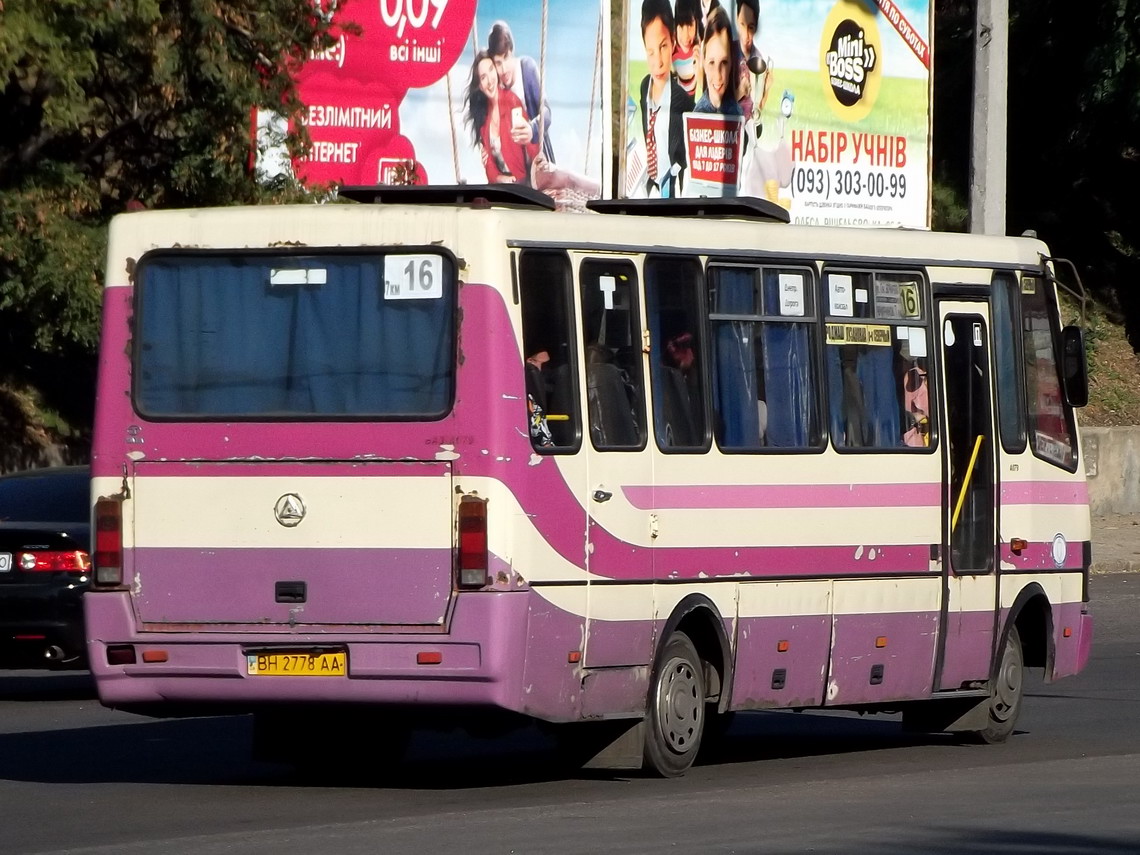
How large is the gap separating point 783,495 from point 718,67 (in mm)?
18489

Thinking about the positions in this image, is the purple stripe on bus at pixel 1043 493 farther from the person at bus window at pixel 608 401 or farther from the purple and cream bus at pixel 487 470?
the person at bus window at pixel 608 401

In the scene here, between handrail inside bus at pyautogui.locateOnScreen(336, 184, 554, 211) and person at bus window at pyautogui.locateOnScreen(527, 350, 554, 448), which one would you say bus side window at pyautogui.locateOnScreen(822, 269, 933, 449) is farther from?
person at bus window at pyautogui.locateOnScreen(527, 350, 554, 448)

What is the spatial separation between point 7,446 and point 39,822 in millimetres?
17296

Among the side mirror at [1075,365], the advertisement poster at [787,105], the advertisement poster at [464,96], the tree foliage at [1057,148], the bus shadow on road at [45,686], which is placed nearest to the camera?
the side mirror at [1075,365]

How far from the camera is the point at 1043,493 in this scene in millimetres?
14039

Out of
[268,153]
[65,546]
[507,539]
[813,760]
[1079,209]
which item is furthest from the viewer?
[1079,209]

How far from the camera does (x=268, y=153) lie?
24016 millimetres

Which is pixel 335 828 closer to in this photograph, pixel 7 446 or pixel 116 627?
pixel 116 627

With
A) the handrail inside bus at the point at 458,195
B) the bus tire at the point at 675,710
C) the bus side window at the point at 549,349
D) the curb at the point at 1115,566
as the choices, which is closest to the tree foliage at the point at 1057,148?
the curb at the point at 1115,566

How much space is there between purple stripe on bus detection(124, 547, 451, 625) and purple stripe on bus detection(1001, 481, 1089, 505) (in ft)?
14.3

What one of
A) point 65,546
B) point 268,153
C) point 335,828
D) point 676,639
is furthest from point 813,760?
point 268,153

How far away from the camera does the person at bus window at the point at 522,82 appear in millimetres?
26938

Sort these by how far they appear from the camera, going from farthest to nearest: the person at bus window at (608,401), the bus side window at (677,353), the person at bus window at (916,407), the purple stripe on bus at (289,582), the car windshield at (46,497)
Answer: the car windshield at (46,497) → the person at bus window at (916,407) → the bus side window at (677,353) → the person at bus window at (608,401) → the purple stripe on bus at (289,582)

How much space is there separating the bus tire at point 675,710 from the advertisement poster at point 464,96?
1444cm
